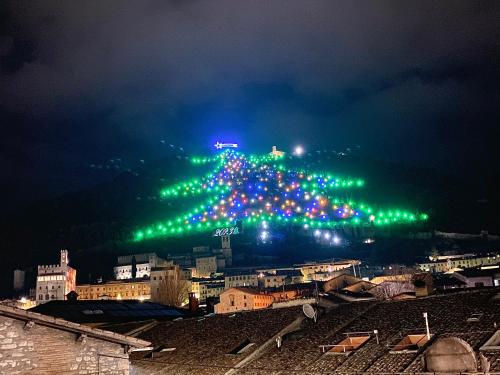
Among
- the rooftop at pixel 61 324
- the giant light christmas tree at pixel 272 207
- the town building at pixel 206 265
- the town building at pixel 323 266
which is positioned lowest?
the rooftop at pixel 61 324

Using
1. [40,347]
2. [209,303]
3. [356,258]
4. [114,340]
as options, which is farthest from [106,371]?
[356,258]

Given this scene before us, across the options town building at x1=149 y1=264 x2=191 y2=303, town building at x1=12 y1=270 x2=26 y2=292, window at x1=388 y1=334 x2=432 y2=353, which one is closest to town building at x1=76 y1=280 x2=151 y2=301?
town building at x1=149 y1=264 x2=191 y2=303

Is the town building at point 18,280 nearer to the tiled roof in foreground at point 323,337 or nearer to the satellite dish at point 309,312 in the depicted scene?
the tiled roof in foreground at point 323,337

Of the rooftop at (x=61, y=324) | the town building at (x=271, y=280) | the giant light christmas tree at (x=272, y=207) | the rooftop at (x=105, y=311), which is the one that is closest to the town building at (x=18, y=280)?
the giant light christmas tree at (x=272, y=207)

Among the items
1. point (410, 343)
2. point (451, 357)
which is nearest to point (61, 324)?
point (451, 357)

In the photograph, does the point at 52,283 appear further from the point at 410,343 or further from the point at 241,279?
the point at 410,343

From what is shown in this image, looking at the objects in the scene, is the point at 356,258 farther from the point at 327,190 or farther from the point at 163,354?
the point at 163,354

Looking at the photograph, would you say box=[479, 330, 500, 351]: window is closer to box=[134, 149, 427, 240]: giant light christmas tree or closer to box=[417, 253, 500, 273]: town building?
box=[417, 253, 500, 273]: town building
